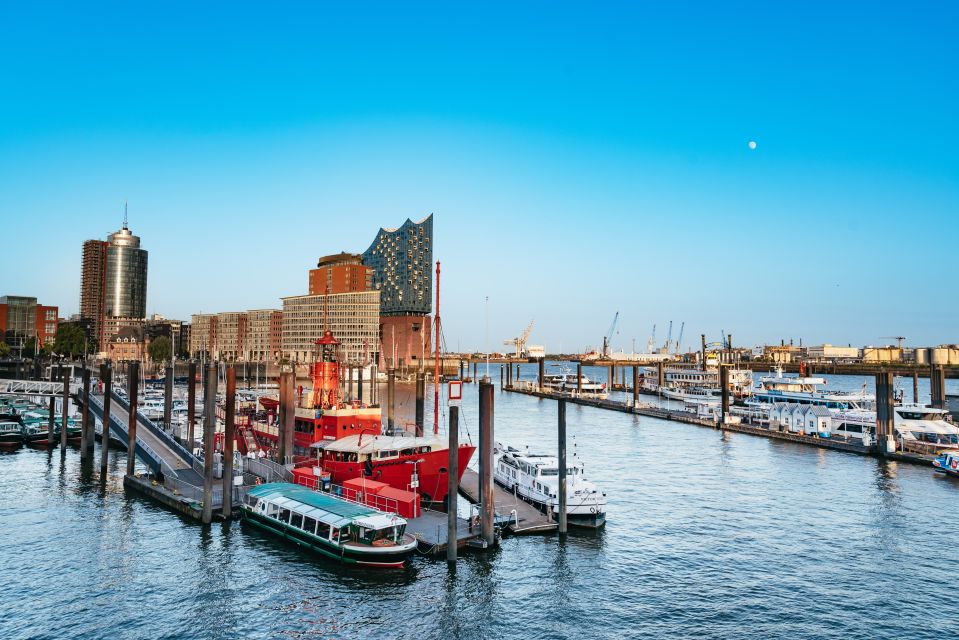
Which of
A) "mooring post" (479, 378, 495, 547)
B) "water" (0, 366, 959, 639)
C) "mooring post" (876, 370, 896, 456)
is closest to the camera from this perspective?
"water" (0, 366, 959, 639)

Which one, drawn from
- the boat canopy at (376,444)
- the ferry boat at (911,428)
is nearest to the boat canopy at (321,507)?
the boat canopy at (376,444)

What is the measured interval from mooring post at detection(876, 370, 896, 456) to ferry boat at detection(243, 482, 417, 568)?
52.4 meters

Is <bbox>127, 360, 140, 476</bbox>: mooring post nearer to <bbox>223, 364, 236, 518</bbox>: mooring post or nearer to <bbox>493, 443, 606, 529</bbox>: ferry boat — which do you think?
<bbox>223, 364, 236, 518</bbox>: mooring post

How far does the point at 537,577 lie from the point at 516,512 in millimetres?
7005

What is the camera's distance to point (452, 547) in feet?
97.7

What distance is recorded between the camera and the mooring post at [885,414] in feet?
201

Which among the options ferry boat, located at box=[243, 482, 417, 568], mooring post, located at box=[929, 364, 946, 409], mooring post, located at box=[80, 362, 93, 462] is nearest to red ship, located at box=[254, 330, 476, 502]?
ferry boat, located at box=[243, 482, 417, 568]

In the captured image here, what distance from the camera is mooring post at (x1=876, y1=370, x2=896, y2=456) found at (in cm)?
6138

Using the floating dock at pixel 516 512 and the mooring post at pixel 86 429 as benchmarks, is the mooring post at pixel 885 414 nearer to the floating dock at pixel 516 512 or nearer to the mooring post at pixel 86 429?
the floating dock at pixel 516 512

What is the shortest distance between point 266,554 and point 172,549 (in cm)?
511

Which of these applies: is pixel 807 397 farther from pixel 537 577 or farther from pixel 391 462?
pixel 537 577

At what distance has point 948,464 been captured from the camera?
5312 cm

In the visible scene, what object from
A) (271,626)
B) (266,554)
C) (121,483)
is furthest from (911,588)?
(121,483)

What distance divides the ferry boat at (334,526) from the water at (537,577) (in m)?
0.88
